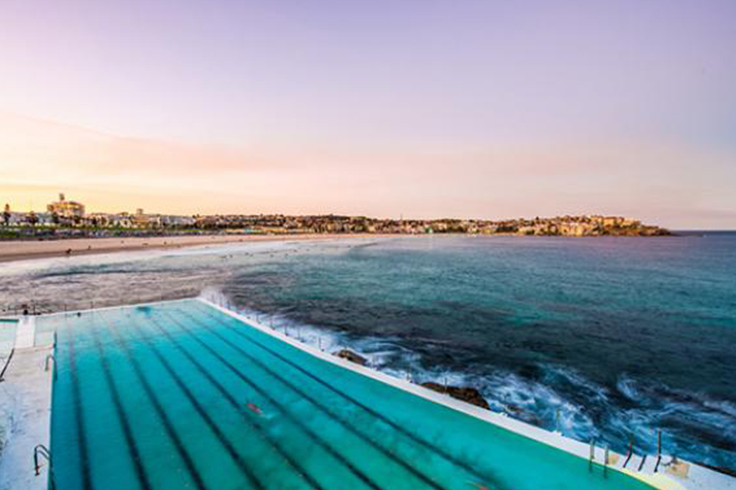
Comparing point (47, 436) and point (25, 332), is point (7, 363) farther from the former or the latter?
point (47, 436)

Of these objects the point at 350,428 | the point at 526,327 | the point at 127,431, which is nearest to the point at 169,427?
the point at 127,431

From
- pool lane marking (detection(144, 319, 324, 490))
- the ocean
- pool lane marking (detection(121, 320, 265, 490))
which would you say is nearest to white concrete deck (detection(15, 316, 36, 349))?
pool lane marking (detection(121, 320, 265, 490))

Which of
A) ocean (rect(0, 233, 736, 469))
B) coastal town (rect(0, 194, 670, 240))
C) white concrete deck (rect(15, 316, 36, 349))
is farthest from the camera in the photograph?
coastal town (rect(0, 194, 670, 240))

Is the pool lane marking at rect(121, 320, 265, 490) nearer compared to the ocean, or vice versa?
the pool lane marking at rect(121, 320, 265, 490)

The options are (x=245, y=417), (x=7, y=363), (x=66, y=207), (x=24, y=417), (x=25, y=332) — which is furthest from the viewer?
(x=66, y=207)

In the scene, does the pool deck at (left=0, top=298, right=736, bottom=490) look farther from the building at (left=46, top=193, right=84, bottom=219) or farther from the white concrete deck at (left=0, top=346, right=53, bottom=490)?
the building at (left=46, top=193, right=84, bottom=219)

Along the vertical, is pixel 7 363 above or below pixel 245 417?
above
